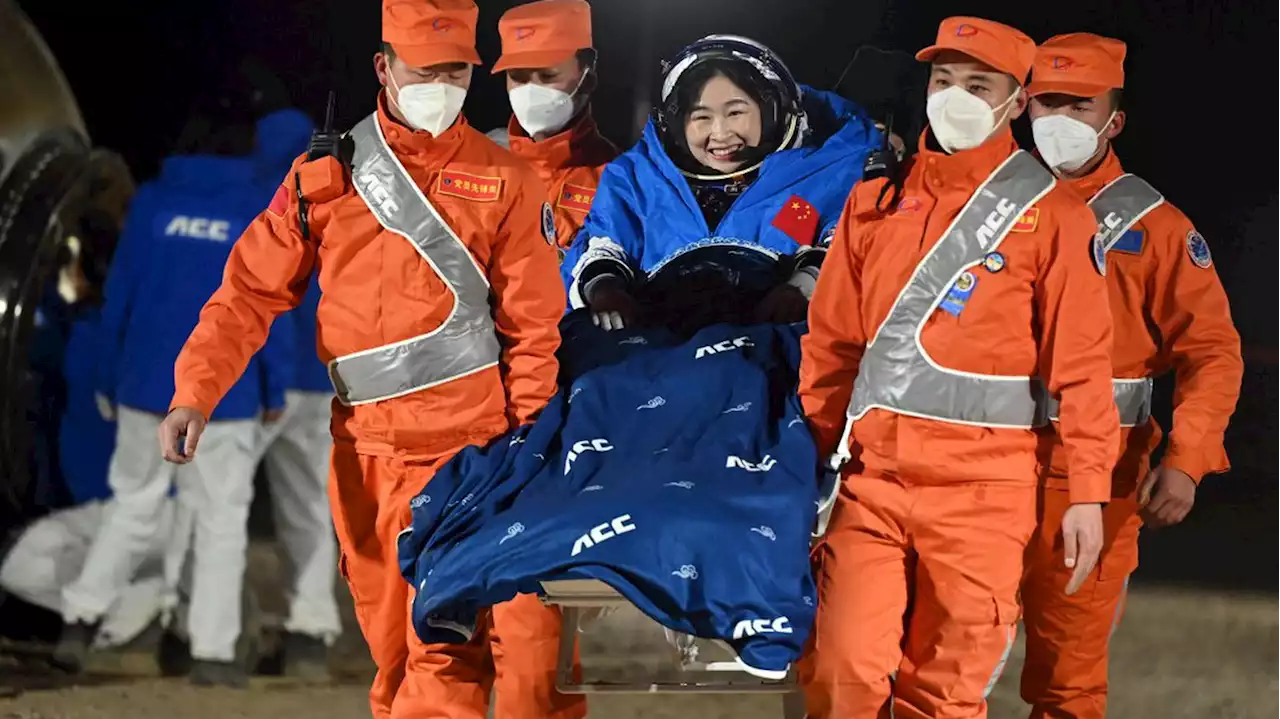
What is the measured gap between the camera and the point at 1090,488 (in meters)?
2.50

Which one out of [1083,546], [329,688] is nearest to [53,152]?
[329,688]

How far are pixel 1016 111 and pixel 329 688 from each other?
7.20 ft

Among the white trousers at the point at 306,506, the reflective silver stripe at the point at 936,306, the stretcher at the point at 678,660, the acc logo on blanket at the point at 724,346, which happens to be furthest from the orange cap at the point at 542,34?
the white trousers at the point at 306,506

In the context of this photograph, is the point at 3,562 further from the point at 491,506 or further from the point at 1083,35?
the point at 1083,35

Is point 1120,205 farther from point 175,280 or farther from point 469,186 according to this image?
point 175,280

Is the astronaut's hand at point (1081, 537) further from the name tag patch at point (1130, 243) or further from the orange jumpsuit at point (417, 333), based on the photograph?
the orange jumpsuit at point (417, 333)

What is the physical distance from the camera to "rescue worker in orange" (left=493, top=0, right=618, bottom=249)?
317 cm

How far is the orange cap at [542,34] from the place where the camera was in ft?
10.3

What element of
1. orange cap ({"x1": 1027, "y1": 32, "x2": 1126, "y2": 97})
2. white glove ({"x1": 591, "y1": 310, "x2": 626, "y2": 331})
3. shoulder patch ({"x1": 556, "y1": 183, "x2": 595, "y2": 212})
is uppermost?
→ orange cap ({"x1": 1027, "y1": 32, "x2": 1126, "y2": 97})

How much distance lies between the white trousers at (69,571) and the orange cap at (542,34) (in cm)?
165

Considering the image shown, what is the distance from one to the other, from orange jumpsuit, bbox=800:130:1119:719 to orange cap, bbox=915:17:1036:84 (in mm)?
122

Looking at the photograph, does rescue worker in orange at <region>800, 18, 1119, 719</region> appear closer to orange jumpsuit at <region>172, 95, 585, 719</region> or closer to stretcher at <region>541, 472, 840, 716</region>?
stretcher at <region>541, 472, 840, 716</region>

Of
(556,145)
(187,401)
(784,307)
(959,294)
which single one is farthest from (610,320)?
(187,401)

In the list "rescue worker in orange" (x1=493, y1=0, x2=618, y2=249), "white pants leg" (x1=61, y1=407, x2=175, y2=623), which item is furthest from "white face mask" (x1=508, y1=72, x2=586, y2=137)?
"white pants leg" (x1=61, y1=407, x2=175, y2=623)
